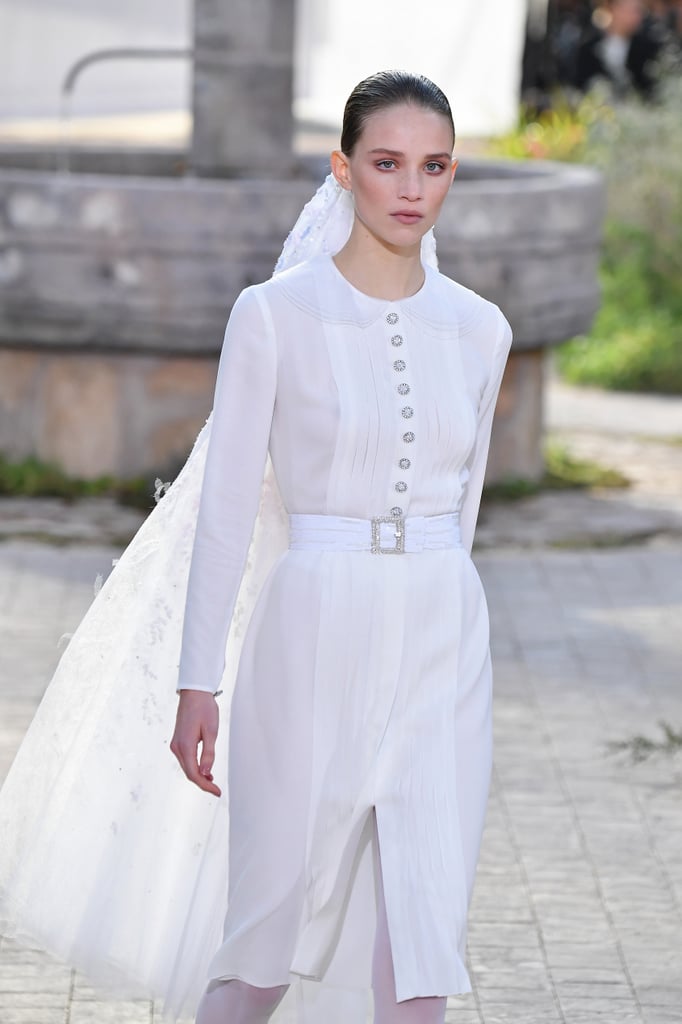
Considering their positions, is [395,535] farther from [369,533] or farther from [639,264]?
[639,264]

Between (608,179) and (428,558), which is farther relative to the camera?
(608,179)

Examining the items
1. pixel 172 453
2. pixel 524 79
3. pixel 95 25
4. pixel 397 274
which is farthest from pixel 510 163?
pixel 95 25

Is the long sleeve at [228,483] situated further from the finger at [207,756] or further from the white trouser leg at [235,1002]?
the white trouser leg at [235,1002]

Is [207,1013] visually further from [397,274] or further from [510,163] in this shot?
[510,163]

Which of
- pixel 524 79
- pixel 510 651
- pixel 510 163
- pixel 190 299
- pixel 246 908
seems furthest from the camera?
pixel 524 79

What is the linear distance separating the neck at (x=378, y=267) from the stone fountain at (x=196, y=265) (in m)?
5.46

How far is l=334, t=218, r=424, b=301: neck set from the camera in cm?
317

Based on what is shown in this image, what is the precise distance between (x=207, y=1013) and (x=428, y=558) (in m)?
0.76

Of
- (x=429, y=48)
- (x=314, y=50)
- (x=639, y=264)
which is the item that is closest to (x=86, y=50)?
(x=314, y=50)

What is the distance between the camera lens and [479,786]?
3148 mm

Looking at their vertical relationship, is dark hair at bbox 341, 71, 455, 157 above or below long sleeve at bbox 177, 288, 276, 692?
above

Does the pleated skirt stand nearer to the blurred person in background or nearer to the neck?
the neck

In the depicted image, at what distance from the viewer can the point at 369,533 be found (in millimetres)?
3137

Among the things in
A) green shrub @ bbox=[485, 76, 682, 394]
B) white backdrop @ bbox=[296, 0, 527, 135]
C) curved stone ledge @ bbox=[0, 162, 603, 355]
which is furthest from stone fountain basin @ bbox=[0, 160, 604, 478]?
white backdrop @ bbox=[296, 0, 527, 135]
